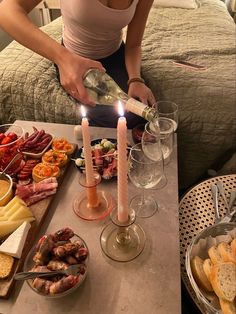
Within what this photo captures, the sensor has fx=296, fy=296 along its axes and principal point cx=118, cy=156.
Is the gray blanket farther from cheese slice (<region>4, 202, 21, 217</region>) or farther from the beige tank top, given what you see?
cheese slice (<region>4, 202, 21, 217</region>)

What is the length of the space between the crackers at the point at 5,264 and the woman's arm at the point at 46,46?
523 mm

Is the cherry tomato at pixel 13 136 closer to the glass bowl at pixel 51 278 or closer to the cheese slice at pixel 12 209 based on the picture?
the cheese slice at pixel 12 209

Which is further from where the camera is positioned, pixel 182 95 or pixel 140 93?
pixel 182 95

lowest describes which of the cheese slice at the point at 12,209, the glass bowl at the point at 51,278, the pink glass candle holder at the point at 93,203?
the pink glass candle holder at the point at 93,203

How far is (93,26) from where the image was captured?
1.18m

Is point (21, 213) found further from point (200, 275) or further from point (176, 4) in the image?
point (176, 4)

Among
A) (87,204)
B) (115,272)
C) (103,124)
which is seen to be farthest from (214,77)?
(115,272)

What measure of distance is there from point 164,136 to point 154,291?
466mm

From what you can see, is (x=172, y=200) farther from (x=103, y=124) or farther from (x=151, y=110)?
(x=103, y=124)

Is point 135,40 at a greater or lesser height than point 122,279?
greater

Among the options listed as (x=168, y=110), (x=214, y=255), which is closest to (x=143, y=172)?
(x=214, y=255)

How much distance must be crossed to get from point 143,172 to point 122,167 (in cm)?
17

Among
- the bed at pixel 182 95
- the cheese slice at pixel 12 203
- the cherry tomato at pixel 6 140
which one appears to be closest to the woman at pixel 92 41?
the bed at pixel 182 95

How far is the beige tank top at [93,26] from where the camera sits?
3.61ft
